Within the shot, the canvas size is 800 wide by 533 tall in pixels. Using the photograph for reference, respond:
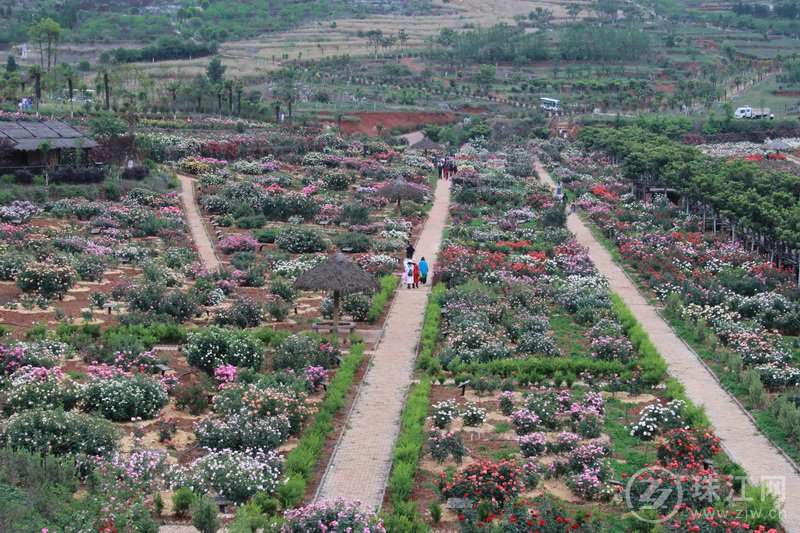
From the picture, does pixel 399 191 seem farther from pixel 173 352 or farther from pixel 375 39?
pixel 375 39

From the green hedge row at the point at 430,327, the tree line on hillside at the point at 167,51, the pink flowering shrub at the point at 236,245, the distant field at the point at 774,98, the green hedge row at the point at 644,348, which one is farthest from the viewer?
the tree line on hillside at the point at 167,51

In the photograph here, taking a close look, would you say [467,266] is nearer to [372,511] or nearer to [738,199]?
[738,199]

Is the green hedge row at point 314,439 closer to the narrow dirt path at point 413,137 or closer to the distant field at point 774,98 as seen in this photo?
the narrow dirt path at point 413,137

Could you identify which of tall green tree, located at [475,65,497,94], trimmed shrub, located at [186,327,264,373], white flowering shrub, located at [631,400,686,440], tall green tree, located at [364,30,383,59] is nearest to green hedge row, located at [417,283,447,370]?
trimmed shrub, located at [186,327,264,373]

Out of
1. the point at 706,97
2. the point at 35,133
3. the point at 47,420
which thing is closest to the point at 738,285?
the point at 47,420

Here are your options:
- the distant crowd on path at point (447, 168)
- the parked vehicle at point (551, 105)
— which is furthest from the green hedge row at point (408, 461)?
the parked vehicle at point (551, 105)

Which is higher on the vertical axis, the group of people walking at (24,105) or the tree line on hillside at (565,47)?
the tree line on hillside at (565,47)
